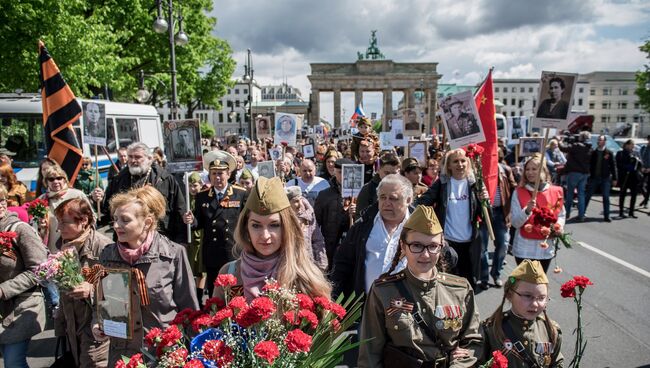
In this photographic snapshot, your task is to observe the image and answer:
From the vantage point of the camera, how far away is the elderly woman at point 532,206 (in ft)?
17.6

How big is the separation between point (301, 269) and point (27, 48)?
16.4m

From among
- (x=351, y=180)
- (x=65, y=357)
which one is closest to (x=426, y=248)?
(x=65, y=357)

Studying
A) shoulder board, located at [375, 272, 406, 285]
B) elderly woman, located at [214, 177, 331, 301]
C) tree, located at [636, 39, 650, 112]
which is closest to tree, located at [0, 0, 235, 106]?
elderly woman, located at [214, 177, 331, 301]

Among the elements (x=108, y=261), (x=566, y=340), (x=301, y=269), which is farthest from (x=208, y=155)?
(x=566, y=340)

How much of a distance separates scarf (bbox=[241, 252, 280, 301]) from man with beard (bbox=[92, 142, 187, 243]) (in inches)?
130

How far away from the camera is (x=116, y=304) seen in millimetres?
2820

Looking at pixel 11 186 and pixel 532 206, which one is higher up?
pixel 11 186

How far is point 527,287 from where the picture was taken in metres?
2.97

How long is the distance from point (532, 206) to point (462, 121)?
1.83m

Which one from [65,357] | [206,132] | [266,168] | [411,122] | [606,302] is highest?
[206,132]

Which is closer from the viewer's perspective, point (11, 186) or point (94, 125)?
point (11, 186)

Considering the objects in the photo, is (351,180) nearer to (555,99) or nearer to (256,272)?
(555,99)

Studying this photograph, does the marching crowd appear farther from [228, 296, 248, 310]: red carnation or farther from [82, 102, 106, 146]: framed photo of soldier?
[82, 102, 106, 146]: framed photo of soldier

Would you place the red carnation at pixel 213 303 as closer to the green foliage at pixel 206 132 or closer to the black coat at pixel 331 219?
the black coat at pixel 331 219
